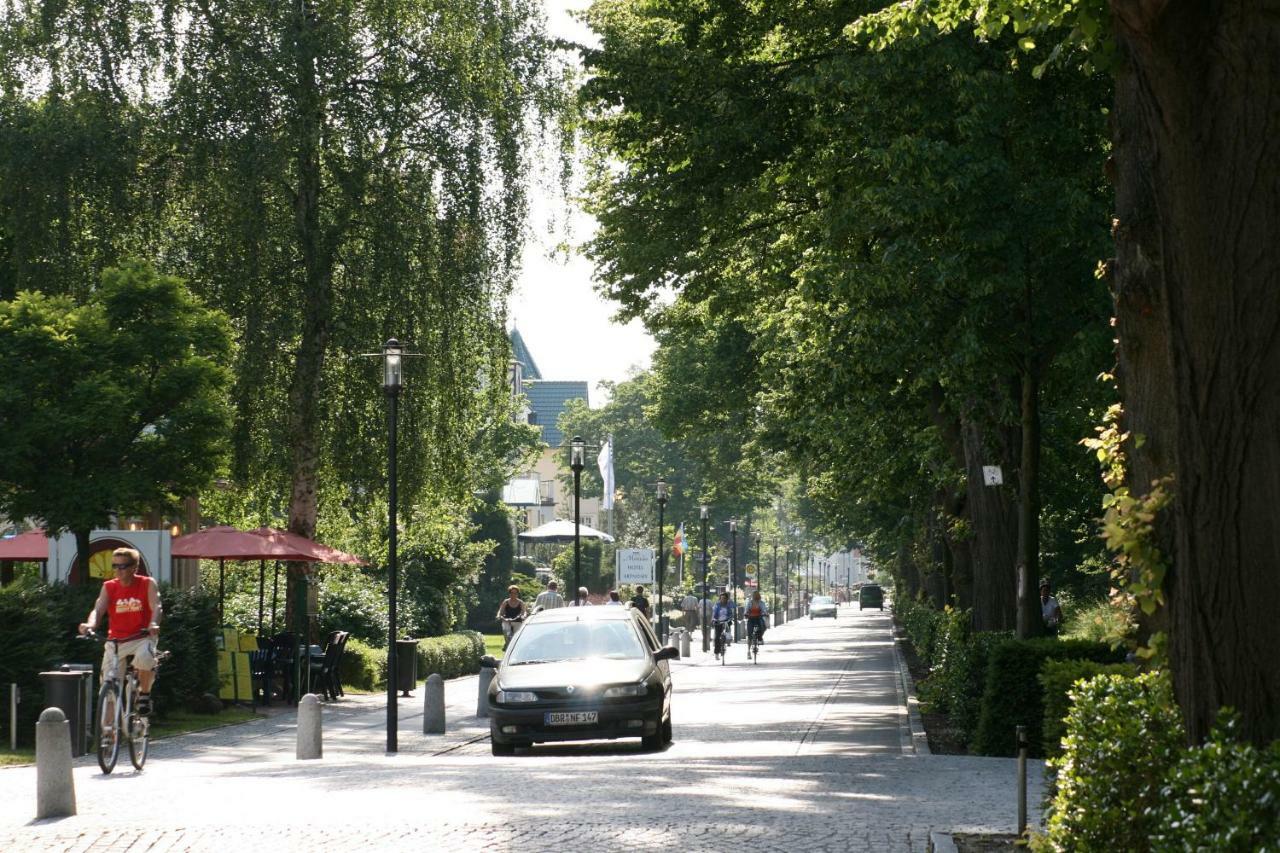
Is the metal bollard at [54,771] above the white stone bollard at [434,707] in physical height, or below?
above

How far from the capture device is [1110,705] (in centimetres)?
781

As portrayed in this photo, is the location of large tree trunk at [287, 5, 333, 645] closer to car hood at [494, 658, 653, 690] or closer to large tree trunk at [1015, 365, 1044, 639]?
car hood at [494, 658, 653, 690]

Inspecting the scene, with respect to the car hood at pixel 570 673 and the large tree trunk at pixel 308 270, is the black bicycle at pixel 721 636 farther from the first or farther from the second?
the car hood at pixel 570 673

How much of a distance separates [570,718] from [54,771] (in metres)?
8.04

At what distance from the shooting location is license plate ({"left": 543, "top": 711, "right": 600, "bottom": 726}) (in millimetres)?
19266

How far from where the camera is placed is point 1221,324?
6.88 metres

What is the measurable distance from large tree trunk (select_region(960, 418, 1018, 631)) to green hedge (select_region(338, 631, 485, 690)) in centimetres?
1056

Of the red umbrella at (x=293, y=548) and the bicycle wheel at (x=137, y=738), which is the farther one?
the red umbrella at (x=293, y=548)

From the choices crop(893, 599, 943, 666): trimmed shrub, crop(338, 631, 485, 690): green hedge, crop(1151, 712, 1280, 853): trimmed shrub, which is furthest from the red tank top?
crop(893, 599, 943, 666): trimmed shrub

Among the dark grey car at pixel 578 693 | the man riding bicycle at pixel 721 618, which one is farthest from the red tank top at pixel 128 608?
the man riding bicycle at pixel 721 618

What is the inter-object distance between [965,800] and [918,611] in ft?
111

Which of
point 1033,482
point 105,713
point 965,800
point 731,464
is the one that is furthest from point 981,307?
point 731,464

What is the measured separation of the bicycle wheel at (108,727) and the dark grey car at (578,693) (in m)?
4.77

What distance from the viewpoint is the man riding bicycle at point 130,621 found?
15586mm
